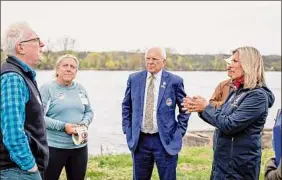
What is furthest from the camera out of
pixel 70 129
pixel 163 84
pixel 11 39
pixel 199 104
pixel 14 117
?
pixel 163 84

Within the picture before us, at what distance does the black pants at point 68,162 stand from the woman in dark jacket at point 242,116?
154 centimetres

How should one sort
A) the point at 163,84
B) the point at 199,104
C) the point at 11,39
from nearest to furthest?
1. the point at 11,39
2. the point at 199,104
3. the point at 163,84

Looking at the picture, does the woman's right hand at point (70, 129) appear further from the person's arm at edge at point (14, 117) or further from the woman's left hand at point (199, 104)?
the person's arm at edge at point (14, 117)

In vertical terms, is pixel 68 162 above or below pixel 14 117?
below

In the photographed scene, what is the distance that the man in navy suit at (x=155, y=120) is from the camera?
14.7ft

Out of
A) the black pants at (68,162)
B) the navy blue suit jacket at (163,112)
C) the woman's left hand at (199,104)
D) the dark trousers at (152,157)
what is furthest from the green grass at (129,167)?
the woman's left hand at (199,104)

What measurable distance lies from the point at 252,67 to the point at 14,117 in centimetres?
188

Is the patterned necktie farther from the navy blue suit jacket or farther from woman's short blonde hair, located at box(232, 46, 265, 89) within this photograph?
woman's short blonde hair, located at box(232, 46, 265, 89)

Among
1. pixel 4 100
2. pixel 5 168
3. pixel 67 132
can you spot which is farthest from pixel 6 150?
pixel 67 132

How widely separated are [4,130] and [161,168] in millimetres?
2174

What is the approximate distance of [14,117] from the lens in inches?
107

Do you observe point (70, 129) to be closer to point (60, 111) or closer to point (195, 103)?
point (60, 111)

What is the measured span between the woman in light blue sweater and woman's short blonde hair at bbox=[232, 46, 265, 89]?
6.16 ft

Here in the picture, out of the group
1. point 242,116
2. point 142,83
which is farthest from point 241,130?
point 142,83
